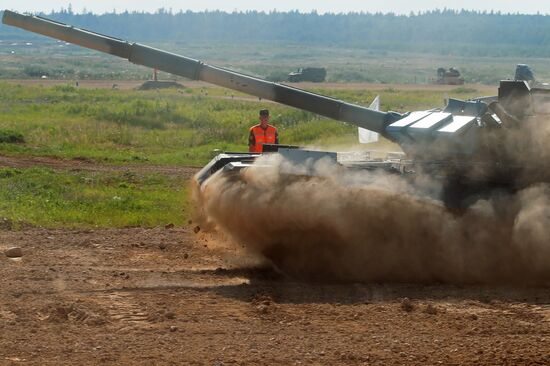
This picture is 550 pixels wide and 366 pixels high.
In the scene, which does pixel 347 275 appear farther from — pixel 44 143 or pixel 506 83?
pixel 44 143

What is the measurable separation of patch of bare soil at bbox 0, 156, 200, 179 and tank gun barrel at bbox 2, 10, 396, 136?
885 cm

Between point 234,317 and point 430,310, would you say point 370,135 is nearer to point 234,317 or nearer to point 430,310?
point 430,310

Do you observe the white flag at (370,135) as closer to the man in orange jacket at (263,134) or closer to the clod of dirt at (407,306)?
the man in orange jacket at (263,134)

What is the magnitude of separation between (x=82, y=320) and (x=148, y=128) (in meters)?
25.3

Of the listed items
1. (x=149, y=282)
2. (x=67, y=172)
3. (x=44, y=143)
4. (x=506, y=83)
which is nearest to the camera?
(x=149, y=282)

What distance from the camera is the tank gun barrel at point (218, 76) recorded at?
1366 cm

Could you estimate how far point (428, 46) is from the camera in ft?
526

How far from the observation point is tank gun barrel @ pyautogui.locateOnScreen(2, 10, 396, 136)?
538 inches

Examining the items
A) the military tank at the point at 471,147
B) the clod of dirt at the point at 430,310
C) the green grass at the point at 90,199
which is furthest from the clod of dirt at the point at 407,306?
the green grass at the point at 90,199

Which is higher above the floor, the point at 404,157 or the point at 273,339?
the point at 404,157

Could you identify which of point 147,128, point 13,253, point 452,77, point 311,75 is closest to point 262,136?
point 13,253

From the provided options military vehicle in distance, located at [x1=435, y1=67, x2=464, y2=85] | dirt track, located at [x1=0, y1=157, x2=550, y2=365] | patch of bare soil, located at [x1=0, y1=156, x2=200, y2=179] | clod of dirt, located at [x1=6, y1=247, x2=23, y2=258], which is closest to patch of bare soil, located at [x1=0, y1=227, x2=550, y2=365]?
dirt track, located at [x1=0, y1=157, x2=550, y2=365]

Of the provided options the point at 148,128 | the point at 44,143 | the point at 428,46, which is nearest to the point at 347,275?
the point at 44,143

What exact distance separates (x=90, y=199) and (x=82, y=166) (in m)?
6.32
